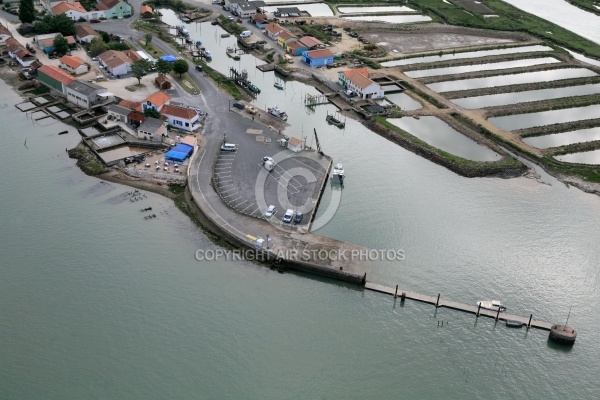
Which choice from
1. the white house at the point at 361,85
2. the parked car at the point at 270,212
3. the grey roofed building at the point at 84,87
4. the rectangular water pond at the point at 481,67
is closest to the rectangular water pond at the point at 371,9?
the rectangular water pond at the point at 481,67

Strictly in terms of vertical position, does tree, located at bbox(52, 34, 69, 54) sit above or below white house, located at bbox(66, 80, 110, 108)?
above

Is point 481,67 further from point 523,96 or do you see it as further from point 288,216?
point 288,216

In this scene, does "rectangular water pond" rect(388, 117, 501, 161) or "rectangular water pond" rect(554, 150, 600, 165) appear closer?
"rectangular water pond" rect(554, 150, 600, 165)

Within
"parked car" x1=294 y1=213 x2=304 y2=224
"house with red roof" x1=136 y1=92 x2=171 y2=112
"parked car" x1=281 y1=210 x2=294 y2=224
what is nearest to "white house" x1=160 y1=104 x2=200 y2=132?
"house with red roof" x1=136 y1=92 x2=171 y2=112

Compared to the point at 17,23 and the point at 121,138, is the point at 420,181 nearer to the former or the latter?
the point at 121,138

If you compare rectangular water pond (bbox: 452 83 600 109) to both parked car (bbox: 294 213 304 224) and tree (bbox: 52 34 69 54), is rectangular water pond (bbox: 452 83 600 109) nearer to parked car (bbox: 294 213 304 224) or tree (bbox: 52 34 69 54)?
parked car (bbox: 294 213 304 224)

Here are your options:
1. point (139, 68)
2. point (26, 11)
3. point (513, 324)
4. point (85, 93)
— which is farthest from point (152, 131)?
point (26, 11)

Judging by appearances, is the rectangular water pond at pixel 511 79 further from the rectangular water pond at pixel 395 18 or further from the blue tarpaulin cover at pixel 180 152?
the blue tarpaulin cover at pixel 180 152
